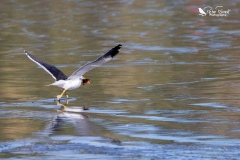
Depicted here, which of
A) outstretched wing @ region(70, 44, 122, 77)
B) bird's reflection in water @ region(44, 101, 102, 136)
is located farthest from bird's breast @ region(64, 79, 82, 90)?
bird's reflection in water @ region(44, 101, 102, 136)

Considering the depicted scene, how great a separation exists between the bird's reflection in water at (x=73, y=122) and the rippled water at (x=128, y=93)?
2cm

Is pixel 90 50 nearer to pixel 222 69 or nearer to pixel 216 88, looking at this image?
pixel 222 69

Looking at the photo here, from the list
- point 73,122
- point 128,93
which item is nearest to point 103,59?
point 128,93

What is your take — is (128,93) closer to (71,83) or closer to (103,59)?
(71,83)

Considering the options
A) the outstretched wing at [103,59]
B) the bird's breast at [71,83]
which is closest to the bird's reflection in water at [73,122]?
the bird's breast at [71,83]

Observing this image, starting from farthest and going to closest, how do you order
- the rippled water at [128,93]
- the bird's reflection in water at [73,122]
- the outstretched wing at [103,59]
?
the outstretched wing at [103,59] < the bird's reflection in water at [73,122] < the rippled water at [128,93]

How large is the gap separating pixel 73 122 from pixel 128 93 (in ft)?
10.4

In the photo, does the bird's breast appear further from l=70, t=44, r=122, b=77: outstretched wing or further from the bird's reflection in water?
the bird's reflection in water

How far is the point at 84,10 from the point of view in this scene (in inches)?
1596

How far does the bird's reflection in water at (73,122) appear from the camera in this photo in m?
12.3

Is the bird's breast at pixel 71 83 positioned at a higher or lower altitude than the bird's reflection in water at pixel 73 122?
higher

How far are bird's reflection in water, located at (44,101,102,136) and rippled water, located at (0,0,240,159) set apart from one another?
16mm

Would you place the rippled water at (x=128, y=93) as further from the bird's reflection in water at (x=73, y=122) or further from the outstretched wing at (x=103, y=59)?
the outstretched wing at (x=103, y=59)

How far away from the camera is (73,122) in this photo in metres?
13.0
